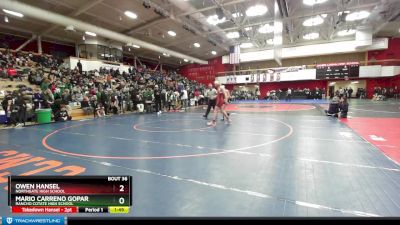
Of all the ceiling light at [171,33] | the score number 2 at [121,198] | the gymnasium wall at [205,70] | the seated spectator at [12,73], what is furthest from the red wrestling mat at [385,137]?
the gymnasium wall at [205,70]

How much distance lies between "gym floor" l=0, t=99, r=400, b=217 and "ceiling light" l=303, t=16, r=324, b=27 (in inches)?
653

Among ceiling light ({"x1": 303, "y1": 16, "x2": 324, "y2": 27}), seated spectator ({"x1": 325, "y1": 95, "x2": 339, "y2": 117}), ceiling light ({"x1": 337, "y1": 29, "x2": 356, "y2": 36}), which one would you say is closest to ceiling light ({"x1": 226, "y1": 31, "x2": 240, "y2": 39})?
ceiling light ({"x1": 303, "y1": 16, "x2": 324, "y2": 27})

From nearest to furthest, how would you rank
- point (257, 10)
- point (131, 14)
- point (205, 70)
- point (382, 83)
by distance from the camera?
point (131, 14) → point (257, 10) → point (382, 83) → point (205, 70)

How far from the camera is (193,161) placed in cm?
424

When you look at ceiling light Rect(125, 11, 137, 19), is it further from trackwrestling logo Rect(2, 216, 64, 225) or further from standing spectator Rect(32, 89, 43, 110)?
trackwrestling logo Rect(2, 216, 64, 225)

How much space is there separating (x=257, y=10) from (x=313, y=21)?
22.1 ft

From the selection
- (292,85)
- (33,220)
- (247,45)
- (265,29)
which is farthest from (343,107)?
(247,45)

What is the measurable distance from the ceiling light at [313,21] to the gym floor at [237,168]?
16576 millimetres

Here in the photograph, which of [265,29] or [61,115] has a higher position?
[265,29]

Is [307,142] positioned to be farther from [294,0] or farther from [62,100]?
[294,0]

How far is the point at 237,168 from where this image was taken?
382 cm

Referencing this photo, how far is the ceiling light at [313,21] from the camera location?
20328mm

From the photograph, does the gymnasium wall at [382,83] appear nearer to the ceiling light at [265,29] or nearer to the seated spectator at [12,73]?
the ceiling light at [265,29]

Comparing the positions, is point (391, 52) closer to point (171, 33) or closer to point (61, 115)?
point (171, 33)
